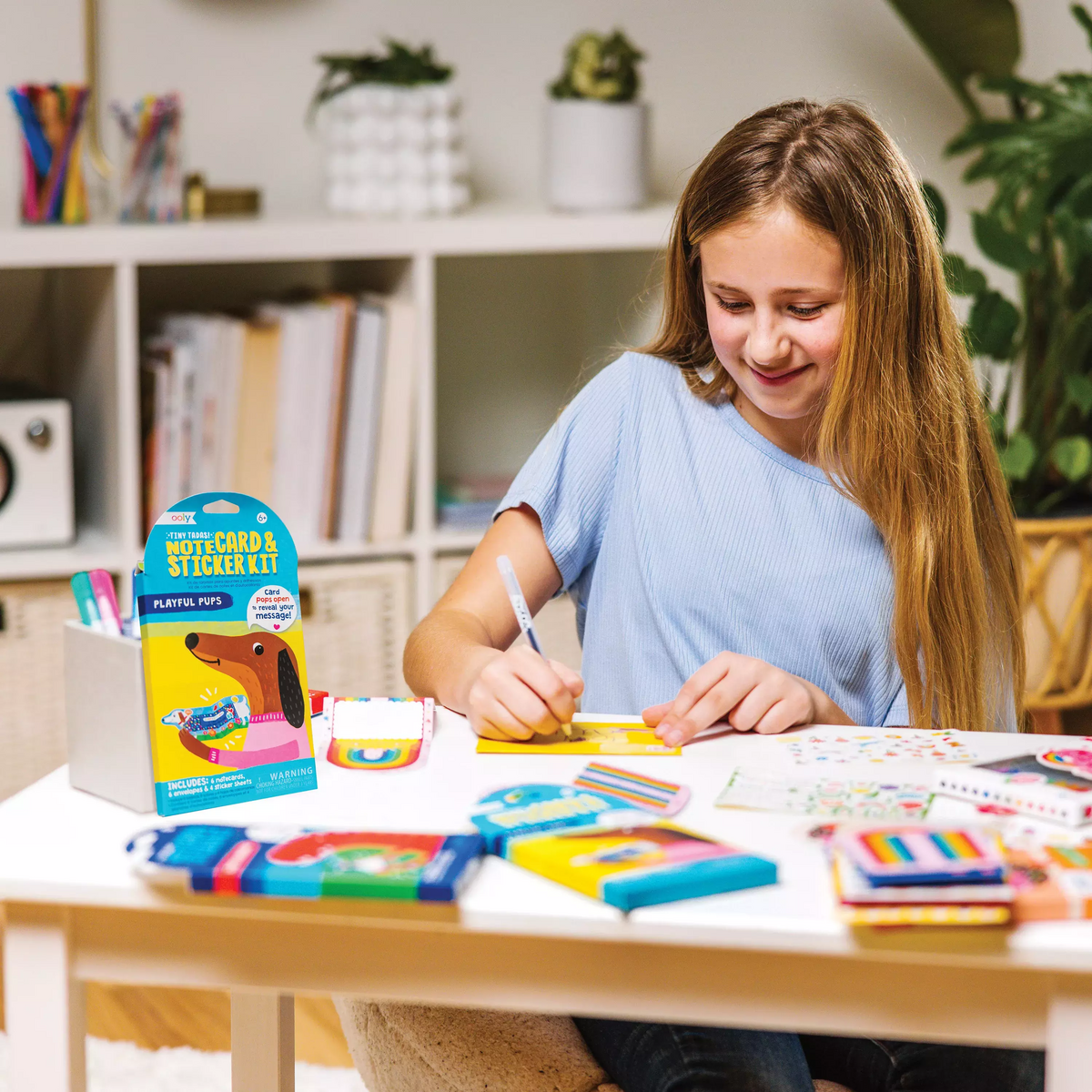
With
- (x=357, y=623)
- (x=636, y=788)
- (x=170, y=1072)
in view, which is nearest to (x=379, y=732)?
(x=636, y=788)

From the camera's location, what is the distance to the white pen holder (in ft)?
3.00

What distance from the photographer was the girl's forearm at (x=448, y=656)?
46.4 inches

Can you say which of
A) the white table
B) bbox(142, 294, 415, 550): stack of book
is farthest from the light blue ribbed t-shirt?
bbox(142, 294, 415, 550): stack of book

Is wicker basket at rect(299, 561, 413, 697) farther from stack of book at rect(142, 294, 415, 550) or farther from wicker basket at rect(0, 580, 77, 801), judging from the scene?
wicker basket at rect(0, 580, 77, 801)

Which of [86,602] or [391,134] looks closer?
[86,602]

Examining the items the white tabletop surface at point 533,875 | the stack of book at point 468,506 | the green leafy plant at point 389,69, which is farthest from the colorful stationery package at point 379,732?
the green leafy plant at point 389,69

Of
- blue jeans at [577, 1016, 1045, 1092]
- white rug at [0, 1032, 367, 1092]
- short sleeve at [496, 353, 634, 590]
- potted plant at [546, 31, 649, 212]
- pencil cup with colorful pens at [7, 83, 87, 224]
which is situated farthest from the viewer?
potted plant at [546, 31, 649, 212]

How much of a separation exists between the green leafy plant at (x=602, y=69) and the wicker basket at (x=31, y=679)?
1141mm

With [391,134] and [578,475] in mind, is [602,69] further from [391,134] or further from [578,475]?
[578,475]

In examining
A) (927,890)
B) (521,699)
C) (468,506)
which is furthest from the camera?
(468,506)

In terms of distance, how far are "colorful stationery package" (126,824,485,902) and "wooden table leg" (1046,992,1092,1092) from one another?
1.07 feet

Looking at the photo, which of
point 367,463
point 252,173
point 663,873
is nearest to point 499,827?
point 663,873

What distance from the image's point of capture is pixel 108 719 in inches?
36.9

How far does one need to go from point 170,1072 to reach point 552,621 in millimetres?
981
